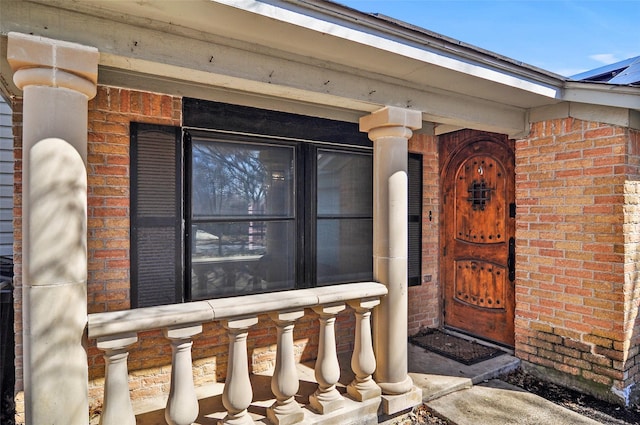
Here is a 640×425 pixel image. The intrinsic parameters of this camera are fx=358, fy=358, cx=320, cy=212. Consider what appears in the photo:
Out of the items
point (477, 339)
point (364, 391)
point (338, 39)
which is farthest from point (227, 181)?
point (477, 339)

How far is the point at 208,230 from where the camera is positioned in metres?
2.92

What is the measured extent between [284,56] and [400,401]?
2509mm

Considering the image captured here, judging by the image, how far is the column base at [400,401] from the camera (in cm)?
258

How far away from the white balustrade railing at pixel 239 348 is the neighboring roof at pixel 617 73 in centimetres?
295

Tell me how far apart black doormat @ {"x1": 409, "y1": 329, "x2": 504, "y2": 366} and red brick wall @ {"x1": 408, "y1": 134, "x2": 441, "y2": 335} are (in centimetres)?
15

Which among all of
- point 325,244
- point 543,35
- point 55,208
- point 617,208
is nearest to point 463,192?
point 617,208

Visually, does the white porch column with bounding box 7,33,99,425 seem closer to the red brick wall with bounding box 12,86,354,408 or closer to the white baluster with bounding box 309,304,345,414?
the red brick wall with bounding box 12,86,354,408

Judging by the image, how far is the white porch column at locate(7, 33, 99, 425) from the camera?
1613 millimetres

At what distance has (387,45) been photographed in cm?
215

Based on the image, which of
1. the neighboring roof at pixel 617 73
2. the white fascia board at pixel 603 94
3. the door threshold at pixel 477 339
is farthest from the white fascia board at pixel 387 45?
the door threshold at pixel 477 339

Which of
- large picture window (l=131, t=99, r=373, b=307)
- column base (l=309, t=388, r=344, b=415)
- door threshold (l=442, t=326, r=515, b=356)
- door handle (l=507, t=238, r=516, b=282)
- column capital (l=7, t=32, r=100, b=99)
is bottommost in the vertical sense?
door threshold (l=442, t=326, r=515, b=356)

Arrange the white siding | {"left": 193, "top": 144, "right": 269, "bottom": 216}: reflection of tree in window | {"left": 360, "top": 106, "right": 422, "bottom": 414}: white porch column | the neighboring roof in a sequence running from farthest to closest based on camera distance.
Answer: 1. the white siding
2. the neighboring roof
3. {"left": 193, "top": 144, "right": 269, "bottom": 216}: reflection of tree in window
4. {"left": 360, "top": 106, "right": 422, "bottom": 414}: white porch column

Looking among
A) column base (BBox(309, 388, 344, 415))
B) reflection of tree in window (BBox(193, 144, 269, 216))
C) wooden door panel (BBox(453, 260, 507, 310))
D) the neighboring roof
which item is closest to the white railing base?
column base (BBox(309, 388, 344, 415))

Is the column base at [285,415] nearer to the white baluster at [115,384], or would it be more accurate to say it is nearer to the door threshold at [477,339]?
the white baluster at [115,384]
